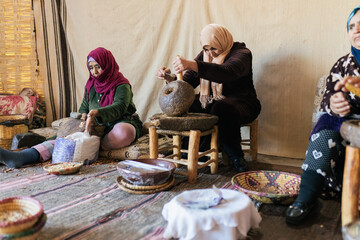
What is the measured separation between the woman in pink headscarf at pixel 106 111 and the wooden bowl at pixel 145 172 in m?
0.69

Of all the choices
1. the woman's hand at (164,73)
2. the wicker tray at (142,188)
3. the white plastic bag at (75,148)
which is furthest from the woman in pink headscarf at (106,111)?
the wicker tray at (142,188)

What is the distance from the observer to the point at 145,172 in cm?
220

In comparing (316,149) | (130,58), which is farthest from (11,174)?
(316,149)

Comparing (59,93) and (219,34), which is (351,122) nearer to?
(219,34)

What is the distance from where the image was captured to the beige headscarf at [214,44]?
2.93m

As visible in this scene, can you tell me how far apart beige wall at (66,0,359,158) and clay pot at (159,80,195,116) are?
4.04 ft

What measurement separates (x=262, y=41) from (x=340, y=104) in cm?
172

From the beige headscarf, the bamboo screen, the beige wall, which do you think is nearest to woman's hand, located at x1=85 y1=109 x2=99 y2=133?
the beige headscarf

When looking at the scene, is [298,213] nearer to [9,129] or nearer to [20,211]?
[20,211]

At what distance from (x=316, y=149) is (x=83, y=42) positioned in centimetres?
359

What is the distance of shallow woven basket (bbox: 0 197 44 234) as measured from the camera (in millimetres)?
1328

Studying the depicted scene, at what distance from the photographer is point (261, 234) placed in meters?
1.66

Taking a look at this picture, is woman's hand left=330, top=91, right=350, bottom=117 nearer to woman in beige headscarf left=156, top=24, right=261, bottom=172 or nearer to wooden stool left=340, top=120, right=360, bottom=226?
wooden stool left=340, top=120, right=360, bottom=226

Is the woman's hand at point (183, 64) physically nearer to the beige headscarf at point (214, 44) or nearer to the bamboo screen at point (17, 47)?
the beige headscarf at point (214, 44)
